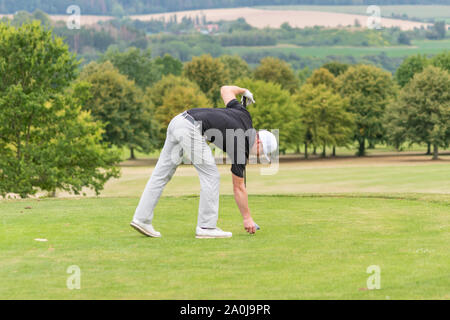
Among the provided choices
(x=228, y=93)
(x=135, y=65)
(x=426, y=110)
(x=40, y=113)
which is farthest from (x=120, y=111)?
(x=228, y=93)

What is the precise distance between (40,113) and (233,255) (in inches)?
1014

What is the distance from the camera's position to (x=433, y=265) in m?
7.72

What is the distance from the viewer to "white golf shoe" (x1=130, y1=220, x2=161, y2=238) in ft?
33.9

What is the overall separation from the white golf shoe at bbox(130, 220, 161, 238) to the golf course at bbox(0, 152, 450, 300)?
158 millimetres

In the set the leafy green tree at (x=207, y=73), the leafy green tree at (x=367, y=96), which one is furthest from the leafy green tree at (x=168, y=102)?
Result: the leafy green tree at (x=367, y=96)

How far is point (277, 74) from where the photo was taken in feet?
379

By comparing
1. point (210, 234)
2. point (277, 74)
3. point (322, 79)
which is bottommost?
point (322, 79)

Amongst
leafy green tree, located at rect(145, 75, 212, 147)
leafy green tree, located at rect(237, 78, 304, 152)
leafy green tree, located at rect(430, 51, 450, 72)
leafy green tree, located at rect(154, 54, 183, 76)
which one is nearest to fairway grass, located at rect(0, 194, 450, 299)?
leafy green tree, located at rect(237, 78, 304, 152)

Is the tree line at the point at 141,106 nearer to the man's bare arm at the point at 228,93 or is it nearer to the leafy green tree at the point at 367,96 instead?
the leafy green tree at the point at 367,96

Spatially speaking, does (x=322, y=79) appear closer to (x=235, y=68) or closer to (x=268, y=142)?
(x=235, y=68)

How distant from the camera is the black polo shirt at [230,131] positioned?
33.3ft

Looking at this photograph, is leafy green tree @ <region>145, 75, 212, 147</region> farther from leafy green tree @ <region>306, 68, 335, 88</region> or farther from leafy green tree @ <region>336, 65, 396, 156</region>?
leafy green tree @ <region>336, 65, 396, 156</region>

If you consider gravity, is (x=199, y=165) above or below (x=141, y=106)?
above
